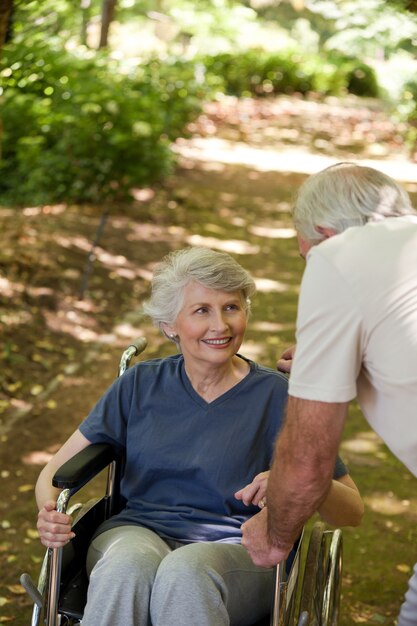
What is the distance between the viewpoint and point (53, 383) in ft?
19.1

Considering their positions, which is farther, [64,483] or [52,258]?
[52,258]

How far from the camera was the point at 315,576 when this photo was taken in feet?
9.29

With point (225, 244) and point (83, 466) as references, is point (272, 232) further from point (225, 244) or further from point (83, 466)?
point (83, 466)

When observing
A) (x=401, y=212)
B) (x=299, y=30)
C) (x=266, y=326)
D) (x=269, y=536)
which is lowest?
(x=299, y=30)

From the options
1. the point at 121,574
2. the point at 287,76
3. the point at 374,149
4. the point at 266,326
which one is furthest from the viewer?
the point at 287,76


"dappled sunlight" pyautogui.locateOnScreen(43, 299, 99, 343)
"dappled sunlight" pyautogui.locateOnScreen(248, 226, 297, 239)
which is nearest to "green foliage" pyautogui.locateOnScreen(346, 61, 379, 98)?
"dappled sunlight" pyautogui.locateOnScreen(248, 226, 297, 239)

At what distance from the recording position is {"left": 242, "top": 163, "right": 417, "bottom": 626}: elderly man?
1922mm

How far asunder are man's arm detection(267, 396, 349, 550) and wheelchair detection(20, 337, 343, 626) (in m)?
0.26

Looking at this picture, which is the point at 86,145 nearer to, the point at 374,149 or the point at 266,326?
the point at 266,326

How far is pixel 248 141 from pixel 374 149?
2251 mm

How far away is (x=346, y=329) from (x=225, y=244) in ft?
25.2

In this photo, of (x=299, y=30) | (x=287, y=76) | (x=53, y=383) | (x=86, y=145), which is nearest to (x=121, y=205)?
(x=86, y=145)

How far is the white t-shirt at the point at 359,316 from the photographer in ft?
6.28

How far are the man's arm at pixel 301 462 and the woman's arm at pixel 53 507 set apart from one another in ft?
2.04
